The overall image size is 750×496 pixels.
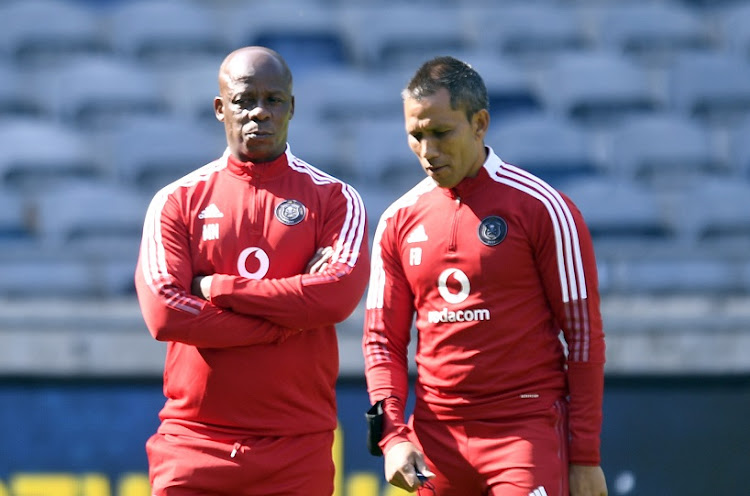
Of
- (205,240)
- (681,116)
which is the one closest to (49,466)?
(205,240)

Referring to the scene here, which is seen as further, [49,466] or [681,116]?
[681,116]

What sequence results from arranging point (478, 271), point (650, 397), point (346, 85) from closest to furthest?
1. point (478, 271)
2. point (650, 397)
3. point (346, 85)

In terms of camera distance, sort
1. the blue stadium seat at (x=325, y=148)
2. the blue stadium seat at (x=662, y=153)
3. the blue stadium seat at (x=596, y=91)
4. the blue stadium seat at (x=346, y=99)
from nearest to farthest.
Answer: the blue stadium seat at (x=325, y=148)
the blue stadium seat at (x=662, y=153)
the blue stadium seat at (x=346, y=99)
the blue stadium seat at (x=596, y=91)

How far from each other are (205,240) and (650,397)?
2.08 m

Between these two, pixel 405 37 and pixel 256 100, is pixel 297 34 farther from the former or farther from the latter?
pixel 256 100

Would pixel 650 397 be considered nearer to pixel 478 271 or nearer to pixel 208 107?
pixel 478 271

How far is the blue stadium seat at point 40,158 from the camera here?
23.8 feet

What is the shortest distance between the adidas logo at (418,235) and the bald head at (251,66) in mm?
552

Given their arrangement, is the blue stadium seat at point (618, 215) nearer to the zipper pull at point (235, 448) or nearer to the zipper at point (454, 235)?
the zipper at point (454, 235)

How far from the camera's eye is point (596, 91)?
25.9ft

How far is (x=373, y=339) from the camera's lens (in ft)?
10.5

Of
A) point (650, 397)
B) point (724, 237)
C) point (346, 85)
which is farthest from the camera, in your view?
point (346, 85)

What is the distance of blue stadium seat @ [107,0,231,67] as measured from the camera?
8312 mm

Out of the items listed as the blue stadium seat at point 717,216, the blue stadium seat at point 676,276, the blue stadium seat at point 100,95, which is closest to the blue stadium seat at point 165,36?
the blue stadium seat at point 100,95
